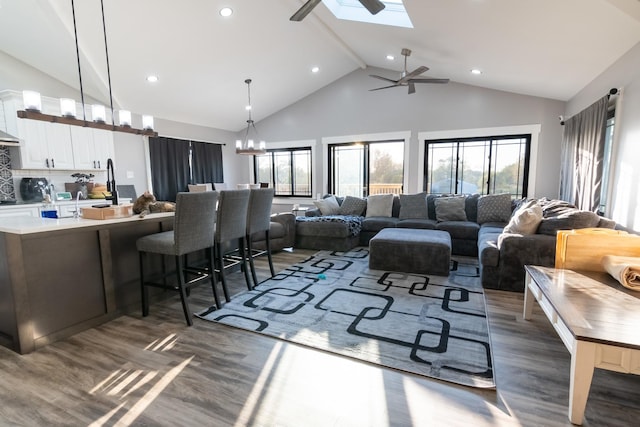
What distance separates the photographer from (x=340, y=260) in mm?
4363

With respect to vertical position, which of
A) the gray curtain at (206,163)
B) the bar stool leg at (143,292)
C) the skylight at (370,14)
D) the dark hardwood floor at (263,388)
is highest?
the skylight at (370,14)

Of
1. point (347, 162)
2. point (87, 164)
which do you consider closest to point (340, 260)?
point (347, 162)

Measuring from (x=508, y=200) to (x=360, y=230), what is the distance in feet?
7.94

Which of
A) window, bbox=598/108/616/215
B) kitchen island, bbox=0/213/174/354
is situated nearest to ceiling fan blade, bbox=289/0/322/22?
kitchen island, bbox=0/213/174/354

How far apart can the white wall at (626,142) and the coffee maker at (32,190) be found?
7126 mm

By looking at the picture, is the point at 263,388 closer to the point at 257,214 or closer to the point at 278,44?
the point at 257,214

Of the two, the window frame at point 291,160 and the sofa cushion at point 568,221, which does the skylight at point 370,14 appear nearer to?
the sofa cushion at point 568,221

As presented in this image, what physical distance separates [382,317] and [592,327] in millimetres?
1399

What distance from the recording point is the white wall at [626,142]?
2.83 meters

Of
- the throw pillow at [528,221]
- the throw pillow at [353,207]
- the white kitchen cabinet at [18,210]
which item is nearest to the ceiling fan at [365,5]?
the throw pillow at [528,221]

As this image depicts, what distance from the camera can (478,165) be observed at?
19.7 feet

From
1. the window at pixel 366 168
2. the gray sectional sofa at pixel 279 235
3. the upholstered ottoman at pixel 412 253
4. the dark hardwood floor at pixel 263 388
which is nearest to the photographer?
the dark hardwood floor at pixel 263 388

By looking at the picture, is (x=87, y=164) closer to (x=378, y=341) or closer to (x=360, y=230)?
(x=360, y=230)

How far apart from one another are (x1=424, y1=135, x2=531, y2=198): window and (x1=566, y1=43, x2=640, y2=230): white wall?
7.63 ft
